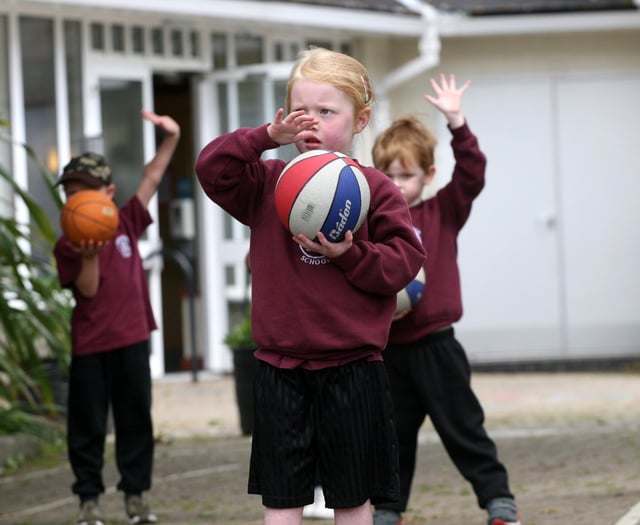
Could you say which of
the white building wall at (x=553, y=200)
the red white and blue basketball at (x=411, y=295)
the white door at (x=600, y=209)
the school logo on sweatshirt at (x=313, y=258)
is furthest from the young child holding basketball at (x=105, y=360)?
the white door at (x=600, y=209)

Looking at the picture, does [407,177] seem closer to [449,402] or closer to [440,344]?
[440,344]

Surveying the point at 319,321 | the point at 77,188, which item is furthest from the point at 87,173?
the point at 319,321

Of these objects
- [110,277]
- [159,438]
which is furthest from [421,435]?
[110,277]

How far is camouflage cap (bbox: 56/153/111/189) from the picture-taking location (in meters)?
6.62

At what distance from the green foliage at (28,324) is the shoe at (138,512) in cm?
140

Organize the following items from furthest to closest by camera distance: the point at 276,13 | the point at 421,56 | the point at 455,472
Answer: the point at 421,56 < the point at 276,13 < the point at 455,472

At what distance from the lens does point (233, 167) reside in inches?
164

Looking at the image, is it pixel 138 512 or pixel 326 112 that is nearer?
pixel 326 112

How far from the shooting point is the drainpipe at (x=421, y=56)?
1372 centimetres


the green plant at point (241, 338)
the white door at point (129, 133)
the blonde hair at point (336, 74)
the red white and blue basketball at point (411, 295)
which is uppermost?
the white door at point (129, 133)

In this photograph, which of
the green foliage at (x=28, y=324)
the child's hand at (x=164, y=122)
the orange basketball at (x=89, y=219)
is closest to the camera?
the orange basketball at (x=89, y=219)

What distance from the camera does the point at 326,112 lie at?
422 centimetres

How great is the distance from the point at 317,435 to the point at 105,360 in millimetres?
2599

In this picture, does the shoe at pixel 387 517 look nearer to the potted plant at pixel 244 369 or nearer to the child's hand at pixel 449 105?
the child's hand at pixel 449 105
